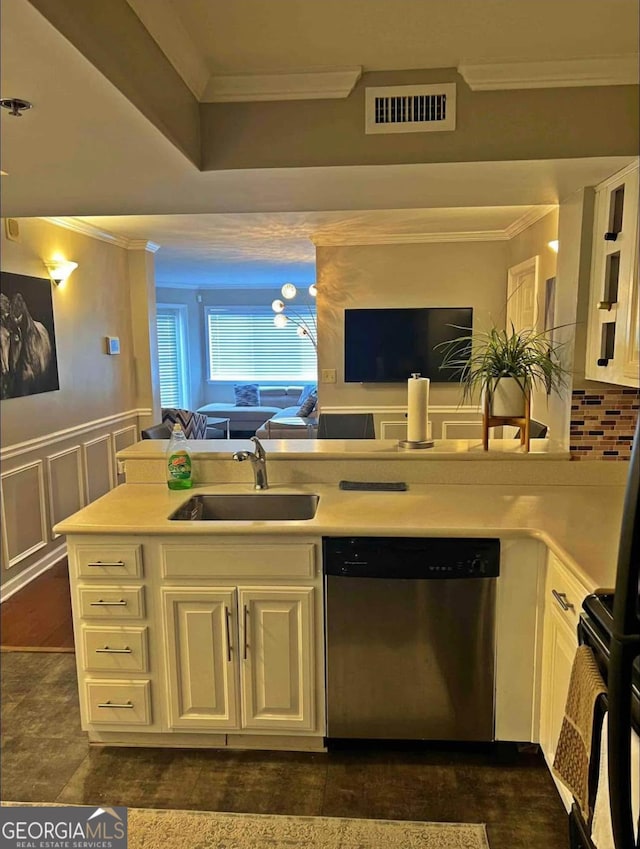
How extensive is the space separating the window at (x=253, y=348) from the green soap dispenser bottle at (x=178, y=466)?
7.18 metres

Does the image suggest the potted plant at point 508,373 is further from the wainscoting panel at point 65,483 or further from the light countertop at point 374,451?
the wainscoting panel at point 65,483

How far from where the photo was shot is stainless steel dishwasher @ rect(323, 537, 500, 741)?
200 cm

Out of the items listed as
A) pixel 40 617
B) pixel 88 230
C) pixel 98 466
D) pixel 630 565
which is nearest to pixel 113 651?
Answer: pixel 40 617

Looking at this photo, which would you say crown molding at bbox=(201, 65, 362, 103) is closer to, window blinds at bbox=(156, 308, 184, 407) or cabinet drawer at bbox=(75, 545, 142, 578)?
cabinet drawer at bbox=(75, 545, 142, 578)

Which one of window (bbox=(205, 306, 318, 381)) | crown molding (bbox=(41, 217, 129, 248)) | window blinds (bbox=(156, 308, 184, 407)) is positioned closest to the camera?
crown molding (bbox=(41, 217, 129, 248))

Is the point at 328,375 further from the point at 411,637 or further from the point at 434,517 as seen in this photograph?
the point at 411,637

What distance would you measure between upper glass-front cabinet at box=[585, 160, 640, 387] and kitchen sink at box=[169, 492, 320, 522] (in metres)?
1.29

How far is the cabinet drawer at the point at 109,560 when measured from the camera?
2053 mm

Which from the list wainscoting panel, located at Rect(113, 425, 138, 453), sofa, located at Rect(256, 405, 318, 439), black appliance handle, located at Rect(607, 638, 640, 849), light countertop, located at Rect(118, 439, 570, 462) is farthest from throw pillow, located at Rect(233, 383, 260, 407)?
black appliance handle, located at Rect(607, 638, 640, 849)

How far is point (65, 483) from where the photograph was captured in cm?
415

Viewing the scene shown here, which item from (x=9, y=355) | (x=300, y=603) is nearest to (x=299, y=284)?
(x=9, y=355)

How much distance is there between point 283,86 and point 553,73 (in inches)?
36.2

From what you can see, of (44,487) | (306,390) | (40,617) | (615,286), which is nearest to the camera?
(615,286)

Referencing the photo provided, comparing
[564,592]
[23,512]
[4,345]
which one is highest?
[4,345]
